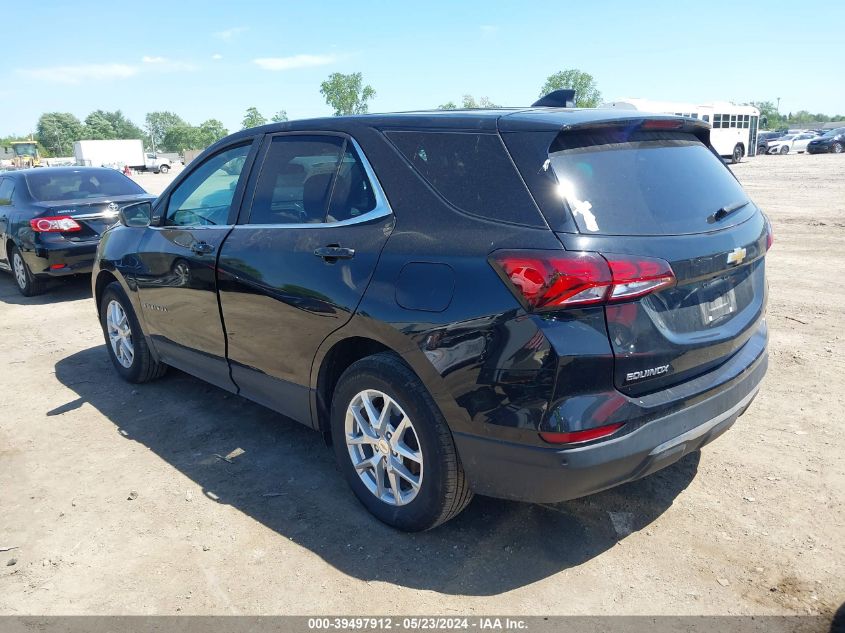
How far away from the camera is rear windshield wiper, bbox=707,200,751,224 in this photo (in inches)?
115

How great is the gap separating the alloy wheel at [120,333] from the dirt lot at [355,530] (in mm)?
620

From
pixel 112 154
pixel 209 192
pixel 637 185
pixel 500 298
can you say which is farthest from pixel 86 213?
pixel 112 154

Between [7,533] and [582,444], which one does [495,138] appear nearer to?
[582,444]

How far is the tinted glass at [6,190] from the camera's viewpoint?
934 centimetres

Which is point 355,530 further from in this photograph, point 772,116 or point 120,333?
point 772,116

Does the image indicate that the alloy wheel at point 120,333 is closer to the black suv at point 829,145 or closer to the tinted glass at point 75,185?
the tinted glass at point 75,185

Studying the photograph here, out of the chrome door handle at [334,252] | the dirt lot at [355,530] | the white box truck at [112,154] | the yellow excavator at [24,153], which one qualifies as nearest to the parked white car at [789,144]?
the dirt lot at [355,530]

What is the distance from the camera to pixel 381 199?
10.3 ft

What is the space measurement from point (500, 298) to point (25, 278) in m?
8.51

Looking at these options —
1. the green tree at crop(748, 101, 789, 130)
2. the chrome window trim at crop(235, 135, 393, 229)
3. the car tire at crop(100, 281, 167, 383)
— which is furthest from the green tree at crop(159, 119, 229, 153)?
the chrome window trim at crop(235, 135, 393, 229)

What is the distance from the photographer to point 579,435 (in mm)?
2479

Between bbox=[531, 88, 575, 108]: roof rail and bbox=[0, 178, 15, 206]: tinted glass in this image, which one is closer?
bbox=[531, 88, 575, 108]: roof rail

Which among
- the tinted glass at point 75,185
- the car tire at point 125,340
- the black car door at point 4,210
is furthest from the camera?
the black car door at point 4,210

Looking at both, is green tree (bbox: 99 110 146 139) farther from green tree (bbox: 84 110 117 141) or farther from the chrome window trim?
the chrome window trim
